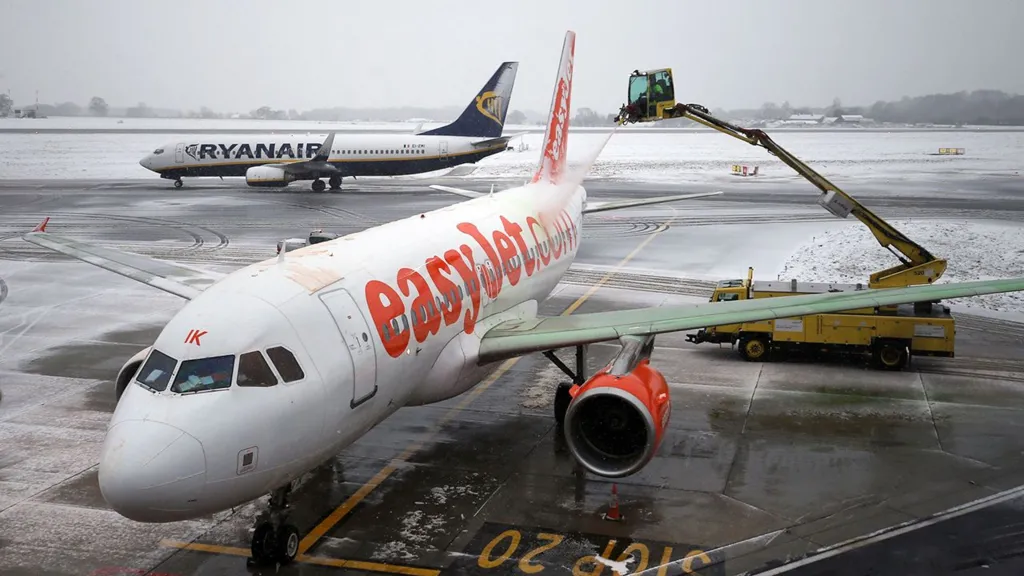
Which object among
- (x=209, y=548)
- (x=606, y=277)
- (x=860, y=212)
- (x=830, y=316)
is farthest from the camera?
(x=606, y=277)

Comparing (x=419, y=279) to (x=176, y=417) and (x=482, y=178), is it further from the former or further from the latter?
(x=482, y=178)

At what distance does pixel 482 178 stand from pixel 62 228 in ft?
131

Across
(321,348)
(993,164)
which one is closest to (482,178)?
(993,164)

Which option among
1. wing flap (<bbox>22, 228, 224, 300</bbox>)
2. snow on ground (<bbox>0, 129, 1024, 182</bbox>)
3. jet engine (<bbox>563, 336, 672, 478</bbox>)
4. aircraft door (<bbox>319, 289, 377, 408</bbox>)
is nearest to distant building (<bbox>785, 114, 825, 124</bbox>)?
snow on ground (<bbox>0, 129, 1024, 182</bbox>)

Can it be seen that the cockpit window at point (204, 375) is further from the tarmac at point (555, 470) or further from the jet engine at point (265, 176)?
the jet engine at point (265, 176)

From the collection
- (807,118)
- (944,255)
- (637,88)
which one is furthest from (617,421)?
(807,118)

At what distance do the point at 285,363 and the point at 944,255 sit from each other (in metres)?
33.5

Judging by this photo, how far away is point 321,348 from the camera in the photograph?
12.2m

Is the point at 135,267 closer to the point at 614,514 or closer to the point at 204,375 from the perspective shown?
the point at 204,375

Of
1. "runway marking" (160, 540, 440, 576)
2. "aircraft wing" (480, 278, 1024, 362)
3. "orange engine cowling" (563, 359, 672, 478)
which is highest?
"aircraft wing" (480, 278, 1024, 362)

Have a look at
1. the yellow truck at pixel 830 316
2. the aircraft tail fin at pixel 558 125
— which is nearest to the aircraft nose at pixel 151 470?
the yellow truck at pixel 830 316

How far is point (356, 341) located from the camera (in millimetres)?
12867

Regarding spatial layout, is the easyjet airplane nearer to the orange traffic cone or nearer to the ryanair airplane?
the orange traffic cone

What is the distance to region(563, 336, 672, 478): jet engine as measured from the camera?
13.2m
